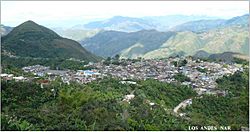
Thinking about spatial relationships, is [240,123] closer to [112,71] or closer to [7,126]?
[7,126]

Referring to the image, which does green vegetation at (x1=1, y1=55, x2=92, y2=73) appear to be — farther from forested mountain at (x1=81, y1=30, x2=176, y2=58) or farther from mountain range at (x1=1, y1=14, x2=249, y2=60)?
forested mountain at (x1=81, y1=30, x2=176, y2=58)

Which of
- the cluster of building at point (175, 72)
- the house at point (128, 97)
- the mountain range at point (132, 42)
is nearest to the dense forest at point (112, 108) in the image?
the house at point (128, 97)

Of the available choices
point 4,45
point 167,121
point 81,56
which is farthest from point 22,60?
point 167,121

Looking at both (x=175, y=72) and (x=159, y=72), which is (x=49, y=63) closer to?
(x=159, y=72)

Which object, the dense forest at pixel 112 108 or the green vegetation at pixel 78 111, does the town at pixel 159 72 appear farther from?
the green vegetation at pixel 78 111

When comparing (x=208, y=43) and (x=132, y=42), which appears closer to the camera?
(x=208, y=43)

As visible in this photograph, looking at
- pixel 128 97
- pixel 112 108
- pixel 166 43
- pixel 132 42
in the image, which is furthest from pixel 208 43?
pixel 112 108
